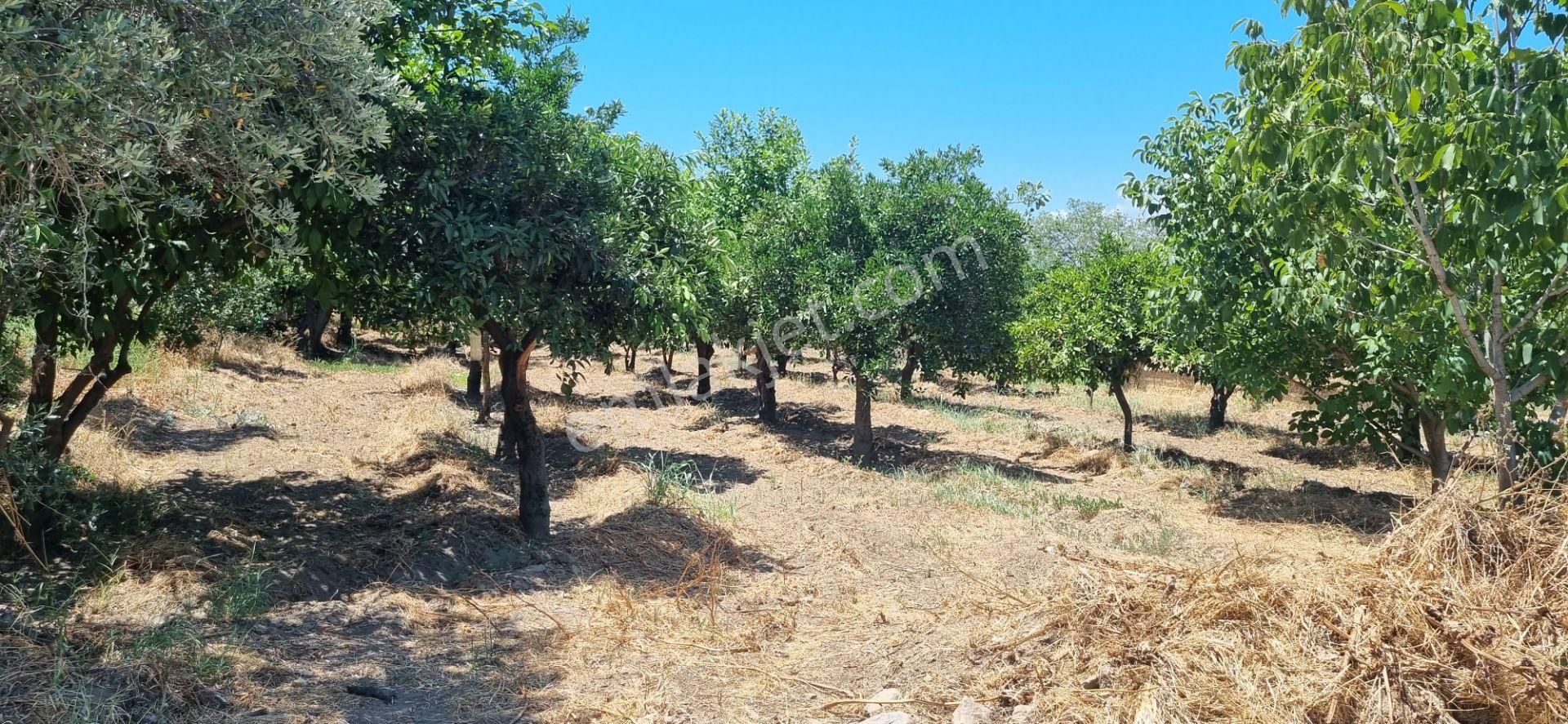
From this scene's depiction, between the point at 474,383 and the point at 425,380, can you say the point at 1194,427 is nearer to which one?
the point at 474,383

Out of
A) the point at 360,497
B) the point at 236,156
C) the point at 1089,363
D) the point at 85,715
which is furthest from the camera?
the point at 1089,363

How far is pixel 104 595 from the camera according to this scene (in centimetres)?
552

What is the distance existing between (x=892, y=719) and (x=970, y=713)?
0.37 metres

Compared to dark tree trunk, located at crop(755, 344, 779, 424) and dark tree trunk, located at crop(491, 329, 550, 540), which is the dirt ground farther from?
dark tree trunk, located at crop(755, 344, 779, 424)

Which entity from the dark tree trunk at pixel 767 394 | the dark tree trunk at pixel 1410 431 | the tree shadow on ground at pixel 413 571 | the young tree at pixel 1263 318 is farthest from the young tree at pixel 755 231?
the dark tree trunk at pixel 1410 431

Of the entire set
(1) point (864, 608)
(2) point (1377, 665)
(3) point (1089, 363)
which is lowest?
(1) point (864, 608)

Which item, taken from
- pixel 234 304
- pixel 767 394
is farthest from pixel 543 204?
Answer: pixel 234 304

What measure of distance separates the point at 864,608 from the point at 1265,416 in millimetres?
20136

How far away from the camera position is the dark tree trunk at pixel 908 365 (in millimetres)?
14126

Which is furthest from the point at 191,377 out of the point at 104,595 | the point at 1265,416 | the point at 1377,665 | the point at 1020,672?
the point at 1265,416

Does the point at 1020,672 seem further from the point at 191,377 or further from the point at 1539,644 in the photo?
the point at 191,377

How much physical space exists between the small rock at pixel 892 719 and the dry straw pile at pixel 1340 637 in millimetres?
565

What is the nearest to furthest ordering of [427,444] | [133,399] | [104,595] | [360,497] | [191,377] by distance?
1. [104,595]
2. [360,497]
3. [427,444]
4. [133,399]
5. [191,377]

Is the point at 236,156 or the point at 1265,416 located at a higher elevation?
Answer: the point at 236,156
